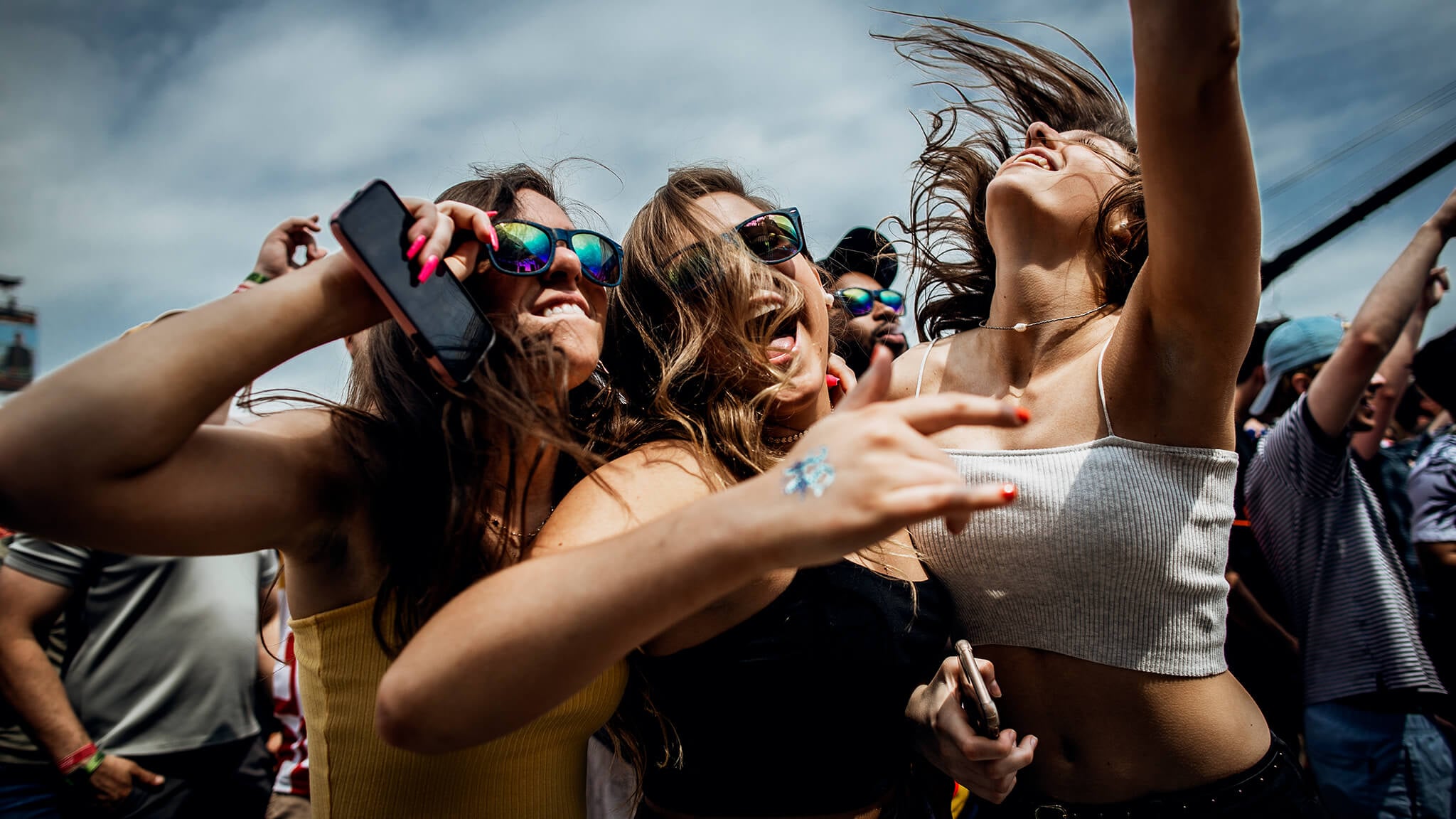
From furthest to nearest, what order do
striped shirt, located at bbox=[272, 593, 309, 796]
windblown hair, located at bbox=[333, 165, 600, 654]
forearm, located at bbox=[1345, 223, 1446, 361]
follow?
striped shirt, located at bbox=[272, 593, 309, 796]
forearm, located at bbox=[1345, 223, 1446, 361]
windblown hair, located at bbox=[333, 165, 600, 654]

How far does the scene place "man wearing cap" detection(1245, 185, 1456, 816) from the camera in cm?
298

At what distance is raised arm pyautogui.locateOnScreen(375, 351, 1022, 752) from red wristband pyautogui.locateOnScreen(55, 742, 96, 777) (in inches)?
102

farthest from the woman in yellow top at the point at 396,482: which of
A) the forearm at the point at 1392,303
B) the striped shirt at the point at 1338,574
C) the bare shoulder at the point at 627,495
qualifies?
the striped shirt at the point at 1338,574

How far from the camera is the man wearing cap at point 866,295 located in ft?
13.8

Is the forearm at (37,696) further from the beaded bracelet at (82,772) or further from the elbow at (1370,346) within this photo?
the elbow at (1370,346)

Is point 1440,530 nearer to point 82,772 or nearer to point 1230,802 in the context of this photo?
point 1230,802

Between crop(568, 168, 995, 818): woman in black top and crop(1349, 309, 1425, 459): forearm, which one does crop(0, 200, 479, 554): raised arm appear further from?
crop(1349, 309, 1425, 459): forearm

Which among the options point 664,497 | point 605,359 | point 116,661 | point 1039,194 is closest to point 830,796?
point 664,497

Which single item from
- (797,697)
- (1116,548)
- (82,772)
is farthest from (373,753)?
(82,772)

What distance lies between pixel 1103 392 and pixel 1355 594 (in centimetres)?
217

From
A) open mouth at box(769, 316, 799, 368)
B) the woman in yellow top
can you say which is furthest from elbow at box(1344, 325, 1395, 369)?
the woman in yellow top

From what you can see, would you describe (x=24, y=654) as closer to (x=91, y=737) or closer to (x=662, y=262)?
(x=91, y=737)

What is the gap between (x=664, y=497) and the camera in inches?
63.1

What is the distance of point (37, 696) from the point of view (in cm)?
282
